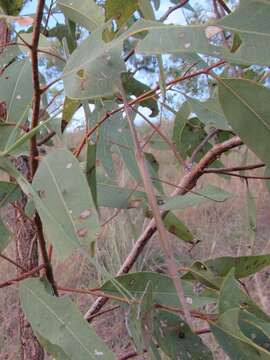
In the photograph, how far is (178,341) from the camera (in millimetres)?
562

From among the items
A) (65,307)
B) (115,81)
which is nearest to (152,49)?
(115,81)

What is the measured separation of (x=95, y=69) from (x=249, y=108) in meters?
0.15

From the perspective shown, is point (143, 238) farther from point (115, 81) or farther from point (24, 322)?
point (115, 81)

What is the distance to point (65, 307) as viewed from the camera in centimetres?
51

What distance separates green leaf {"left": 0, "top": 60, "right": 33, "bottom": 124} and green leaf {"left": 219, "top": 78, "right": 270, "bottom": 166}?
21 cm

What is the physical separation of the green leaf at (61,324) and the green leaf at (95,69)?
20 centimetres

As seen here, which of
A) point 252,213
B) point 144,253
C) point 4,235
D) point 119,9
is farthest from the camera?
point 144,253

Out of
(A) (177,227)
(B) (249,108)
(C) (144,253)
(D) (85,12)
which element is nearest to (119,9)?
(D) (85,12)

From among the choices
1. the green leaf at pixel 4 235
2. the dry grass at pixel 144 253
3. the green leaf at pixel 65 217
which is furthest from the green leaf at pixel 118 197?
the dry grass at pixel 144 253

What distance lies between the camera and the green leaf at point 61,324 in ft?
1.56

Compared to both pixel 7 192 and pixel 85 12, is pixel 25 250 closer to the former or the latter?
pixel 7 192

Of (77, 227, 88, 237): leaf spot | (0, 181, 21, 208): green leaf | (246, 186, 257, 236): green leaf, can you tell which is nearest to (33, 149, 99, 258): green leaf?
(77, 227, 88, 237): leaf spot

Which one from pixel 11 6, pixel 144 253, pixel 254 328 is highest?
pixel 11 6

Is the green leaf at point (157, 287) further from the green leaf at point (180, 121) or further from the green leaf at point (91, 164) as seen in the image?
the green leaf at point (180, 121)
